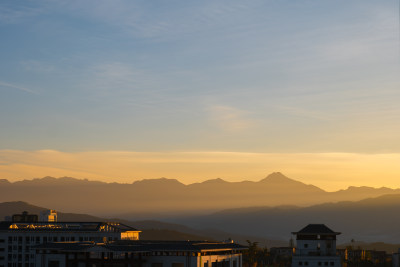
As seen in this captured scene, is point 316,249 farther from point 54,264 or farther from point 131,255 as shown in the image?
point 54,264

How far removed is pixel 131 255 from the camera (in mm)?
135125

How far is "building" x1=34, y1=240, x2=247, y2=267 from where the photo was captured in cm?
13162

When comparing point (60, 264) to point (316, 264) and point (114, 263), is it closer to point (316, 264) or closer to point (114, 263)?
point (114, 263)

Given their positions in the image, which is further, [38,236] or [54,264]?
[38,236]

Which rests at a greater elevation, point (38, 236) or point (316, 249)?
point (38, 236)

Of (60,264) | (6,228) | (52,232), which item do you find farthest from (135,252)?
(6,228)

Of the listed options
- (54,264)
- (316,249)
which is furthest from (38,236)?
(316,249)

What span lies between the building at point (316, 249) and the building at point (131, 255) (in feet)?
97.2

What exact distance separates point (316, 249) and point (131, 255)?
177ft

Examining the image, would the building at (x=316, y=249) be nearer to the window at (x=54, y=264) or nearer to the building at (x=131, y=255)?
the building at (x=131, y=255)

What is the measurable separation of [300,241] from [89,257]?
56720mm

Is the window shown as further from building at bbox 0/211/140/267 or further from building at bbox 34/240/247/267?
building at bbox 0/211/140/267

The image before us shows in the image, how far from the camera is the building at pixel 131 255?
13162 cm

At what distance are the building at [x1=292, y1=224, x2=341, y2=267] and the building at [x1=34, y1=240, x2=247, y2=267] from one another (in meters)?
29.6
